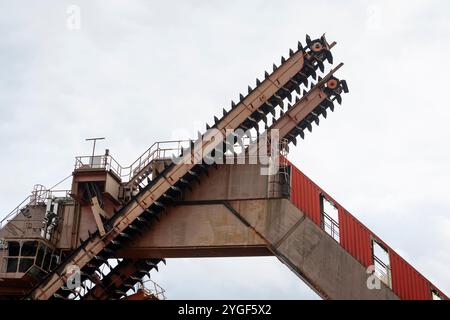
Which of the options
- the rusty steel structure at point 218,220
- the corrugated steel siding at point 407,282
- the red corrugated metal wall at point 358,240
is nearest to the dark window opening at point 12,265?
the rusty steel structure at point 218,220

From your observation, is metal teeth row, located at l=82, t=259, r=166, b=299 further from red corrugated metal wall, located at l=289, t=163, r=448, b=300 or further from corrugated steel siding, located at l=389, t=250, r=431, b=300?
corrugated steel siding, located at l=389, t=250, r=431, b=300

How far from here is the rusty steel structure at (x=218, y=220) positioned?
29.2m

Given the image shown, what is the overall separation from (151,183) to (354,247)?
30.3ft

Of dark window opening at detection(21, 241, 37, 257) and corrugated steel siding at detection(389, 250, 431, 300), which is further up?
dark window opening at detection(21, 241, 37, 257)

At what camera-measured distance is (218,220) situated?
30375mm

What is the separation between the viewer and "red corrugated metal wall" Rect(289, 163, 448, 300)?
1144 inches

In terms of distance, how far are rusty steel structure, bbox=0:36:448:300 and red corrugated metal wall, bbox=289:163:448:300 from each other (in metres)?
0.05

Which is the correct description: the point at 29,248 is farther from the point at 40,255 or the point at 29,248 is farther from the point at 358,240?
the point at 358,240

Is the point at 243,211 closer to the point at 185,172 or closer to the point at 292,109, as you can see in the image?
the point at 185,172

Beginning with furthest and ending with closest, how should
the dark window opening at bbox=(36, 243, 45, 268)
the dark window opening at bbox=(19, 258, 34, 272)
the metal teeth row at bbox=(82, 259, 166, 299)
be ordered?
the metal teeth row at bbox=(82, 259, 166, 299) < the dark window opening at bbox=(36, 243, 45, 268) < the dark window opening at bbox=(19, 258, 34, 272)

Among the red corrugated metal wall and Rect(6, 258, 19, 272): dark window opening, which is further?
Rect(6, 258, 19, 272): dark window opening

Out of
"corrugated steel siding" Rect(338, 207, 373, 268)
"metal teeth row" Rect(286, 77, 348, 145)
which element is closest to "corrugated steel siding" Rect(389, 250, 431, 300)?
"corrugated steel siding" Rect(338, 207, 373, 268)

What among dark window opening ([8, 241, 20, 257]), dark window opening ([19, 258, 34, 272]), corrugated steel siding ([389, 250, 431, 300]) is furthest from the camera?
dark window opening ([8, 241, 20, 257])
